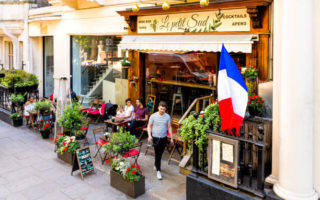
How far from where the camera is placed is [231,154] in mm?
5684

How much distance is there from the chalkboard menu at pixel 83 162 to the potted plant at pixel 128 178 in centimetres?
102

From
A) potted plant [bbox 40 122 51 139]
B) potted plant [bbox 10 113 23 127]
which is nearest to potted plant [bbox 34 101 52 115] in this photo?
potted plant [bbox 40 122 51 139]

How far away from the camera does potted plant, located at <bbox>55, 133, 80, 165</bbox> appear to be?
8.44 metres

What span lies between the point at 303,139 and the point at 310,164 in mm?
437

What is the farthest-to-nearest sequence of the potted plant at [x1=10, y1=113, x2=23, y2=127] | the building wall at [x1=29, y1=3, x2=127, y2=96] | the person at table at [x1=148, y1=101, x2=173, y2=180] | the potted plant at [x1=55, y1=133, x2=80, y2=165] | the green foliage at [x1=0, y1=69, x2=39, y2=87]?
the green foliage at [x1=0, y1=69, x2=39, y2=87] < the potted plant at [x1=10, y1=113, x2=23, y2=127] < the building wall at [x1=29, y1=3, x2=127, y2=96] < the potted plant at [x1=55, y1=133, x2=80, y2=165] < the person at table at [x1=148, y1=101, x2=173, y2=180]

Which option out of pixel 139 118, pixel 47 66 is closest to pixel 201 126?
pixel 139 118

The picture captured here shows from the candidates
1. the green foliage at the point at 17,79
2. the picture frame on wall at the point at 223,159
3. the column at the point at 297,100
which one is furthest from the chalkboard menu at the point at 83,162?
the green foliage at the point at 17,79

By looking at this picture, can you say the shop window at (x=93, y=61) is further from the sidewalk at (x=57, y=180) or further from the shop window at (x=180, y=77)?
the sidewalk at (x=57, y=180)

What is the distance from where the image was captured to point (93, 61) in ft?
48.6

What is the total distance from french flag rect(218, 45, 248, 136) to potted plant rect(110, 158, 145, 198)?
2382mm

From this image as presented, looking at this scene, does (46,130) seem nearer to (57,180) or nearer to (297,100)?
(57,180)

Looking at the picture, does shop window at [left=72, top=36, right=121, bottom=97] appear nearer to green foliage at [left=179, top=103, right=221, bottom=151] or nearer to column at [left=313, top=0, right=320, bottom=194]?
green foliage at [left=179, top=103, right=221, bottom=151]

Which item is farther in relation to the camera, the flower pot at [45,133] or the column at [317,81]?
the flower pot at [45,133]

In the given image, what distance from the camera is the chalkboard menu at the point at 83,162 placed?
25.5ft
